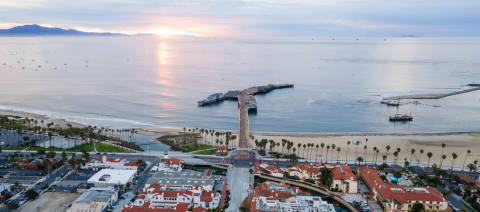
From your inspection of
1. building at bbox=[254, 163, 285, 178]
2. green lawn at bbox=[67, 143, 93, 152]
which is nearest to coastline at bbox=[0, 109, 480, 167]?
building at bbox=[254, 163, 285, 178]

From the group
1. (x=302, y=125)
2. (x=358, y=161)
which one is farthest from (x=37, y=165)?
(x=302, y=125)

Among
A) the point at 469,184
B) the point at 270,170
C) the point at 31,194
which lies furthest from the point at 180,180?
the point at 469,184

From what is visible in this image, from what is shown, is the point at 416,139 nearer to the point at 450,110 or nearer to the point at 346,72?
the point at 450,110

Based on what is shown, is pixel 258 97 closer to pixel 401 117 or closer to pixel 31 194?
pixel 401 117

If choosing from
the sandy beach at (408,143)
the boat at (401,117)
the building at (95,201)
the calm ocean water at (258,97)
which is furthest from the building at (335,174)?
the boat at (401,117)

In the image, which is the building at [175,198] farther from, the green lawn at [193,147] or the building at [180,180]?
the green lawn at [193,147]
